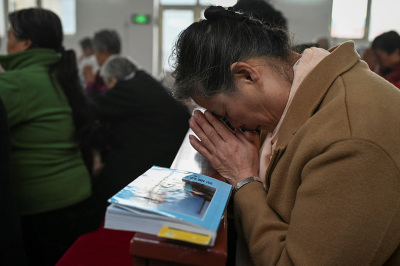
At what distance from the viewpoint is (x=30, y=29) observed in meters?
1.98

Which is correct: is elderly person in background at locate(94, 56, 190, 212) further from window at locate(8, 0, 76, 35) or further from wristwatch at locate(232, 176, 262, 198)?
window at locate(8, 0, 76, 35)

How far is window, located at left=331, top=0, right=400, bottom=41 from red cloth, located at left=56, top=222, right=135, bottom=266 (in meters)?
7.12

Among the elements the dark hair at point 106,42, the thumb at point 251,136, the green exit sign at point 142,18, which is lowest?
the thumb at point 251,136

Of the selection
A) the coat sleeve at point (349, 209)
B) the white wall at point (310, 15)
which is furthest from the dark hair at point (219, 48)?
the white wall at point (310, 15)

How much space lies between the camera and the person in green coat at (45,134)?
70.4 inches

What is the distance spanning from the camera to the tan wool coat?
750 millimetres

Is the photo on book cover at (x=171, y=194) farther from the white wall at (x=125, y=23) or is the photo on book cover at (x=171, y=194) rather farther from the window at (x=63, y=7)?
the window at (x=63, y=7)

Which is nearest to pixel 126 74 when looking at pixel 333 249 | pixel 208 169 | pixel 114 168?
pixel 114 168

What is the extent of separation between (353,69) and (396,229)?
392 mm

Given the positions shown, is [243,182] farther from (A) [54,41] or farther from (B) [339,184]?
(A) [54,41]

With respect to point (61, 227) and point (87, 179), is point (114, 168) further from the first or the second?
point (61, 227)

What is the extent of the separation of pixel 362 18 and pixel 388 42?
489 centimetres

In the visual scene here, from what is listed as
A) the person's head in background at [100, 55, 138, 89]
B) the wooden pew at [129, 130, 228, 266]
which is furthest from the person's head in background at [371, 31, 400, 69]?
the wooden pew at [129, 130, 228, 266]

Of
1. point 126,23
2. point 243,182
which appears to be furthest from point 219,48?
point 126,23
